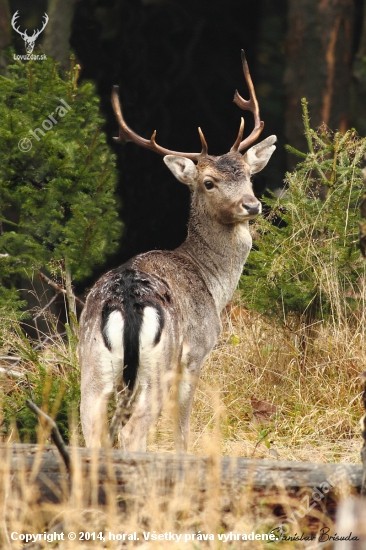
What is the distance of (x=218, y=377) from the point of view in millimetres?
6480

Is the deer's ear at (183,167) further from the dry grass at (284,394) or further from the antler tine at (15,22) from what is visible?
the antler tine at (15,22)

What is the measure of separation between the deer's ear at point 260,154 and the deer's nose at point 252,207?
663mm

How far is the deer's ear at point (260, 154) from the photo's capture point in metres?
6.43

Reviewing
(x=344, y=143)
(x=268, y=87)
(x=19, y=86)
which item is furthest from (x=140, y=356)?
(x=268, y=87)

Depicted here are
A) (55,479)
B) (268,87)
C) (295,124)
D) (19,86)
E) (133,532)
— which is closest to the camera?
(133,532)

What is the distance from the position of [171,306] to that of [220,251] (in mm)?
1100

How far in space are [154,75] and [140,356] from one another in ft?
18.1

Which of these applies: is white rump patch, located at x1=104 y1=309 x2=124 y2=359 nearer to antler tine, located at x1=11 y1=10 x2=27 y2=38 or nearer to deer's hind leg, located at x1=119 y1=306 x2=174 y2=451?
deer's hind leg, located at x1=119 y1=306 x2=174 y2=451

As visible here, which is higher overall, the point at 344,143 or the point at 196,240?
the point at 344,143

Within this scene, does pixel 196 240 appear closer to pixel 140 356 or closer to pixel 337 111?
Result: pixel 140 356

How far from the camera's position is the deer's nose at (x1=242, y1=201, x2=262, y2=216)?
5.76 meters

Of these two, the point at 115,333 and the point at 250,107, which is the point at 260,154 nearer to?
the point at 250,107

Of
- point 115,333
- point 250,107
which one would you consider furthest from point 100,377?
point 250,107

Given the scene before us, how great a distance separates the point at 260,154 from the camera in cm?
651
